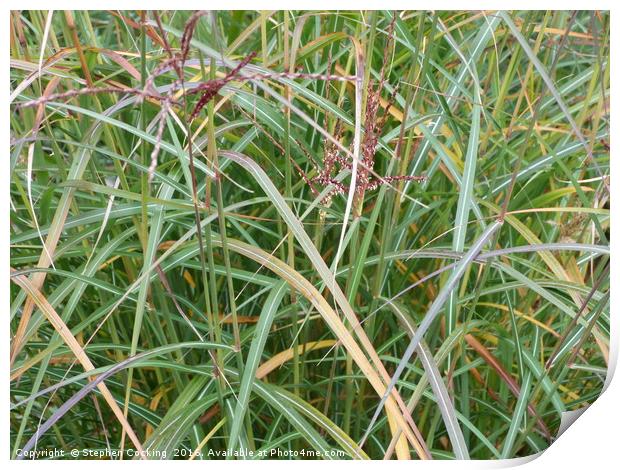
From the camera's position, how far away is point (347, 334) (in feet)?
2.10

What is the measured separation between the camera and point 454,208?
897 millimetres

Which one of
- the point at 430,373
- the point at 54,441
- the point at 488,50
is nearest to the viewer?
the point at 430,373

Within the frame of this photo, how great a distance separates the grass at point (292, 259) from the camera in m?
0.68

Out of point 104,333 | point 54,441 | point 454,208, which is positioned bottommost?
point 54,441

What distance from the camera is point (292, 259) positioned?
2.38 feet

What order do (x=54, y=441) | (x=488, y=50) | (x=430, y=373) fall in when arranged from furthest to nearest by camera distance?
(x=488, y=50), (x=54, y=441), (x=430, y=373)

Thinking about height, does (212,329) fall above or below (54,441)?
above

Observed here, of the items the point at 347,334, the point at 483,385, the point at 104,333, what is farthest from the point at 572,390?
the point at 104,333

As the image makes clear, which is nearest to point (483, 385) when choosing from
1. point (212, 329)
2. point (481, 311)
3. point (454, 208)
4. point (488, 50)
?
point (481, 311)

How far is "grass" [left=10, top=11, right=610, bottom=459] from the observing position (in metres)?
0.68
